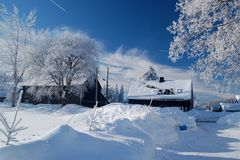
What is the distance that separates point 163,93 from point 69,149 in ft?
141

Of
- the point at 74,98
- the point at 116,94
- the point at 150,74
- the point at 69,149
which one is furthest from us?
the point at 116,94

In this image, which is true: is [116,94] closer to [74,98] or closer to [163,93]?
[163,93]

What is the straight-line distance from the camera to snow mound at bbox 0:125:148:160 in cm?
505

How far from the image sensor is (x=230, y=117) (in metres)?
31.2

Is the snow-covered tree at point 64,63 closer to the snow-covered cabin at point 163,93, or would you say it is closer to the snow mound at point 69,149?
the snow-covered cabin at point 163,93

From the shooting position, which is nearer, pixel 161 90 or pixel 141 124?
pixel 141 124

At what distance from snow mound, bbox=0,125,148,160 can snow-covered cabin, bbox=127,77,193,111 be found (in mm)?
38130

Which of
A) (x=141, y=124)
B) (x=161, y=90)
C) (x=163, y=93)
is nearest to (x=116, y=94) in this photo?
(x=161, y=90)

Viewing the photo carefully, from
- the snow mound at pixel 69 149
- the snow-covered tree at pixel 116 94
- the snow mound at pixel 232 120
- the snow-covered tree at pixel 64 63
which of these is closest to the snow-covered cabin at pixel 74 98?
the snow-covered tree at pixel 64 63

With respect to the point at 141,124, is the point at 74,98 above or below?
above

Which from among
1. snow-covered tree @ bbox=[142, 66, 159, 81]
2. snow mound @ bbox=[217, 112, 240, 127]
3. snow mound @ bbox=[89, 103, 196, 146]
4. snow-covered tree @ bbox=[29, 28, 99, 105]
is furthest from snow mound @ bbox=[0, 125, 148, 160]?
snow-covered tree @ bbox=[142, 66, 159, 81]

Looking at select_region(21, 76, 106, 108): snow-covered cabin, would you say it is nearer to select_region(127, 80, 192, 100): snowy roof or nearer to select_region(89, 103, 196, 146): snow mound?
select_region(127, 80, 192, 100): snowy roof

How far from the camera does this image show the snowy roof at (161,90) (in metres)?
46.7

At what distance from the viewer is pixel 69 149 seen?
19.3 feet
